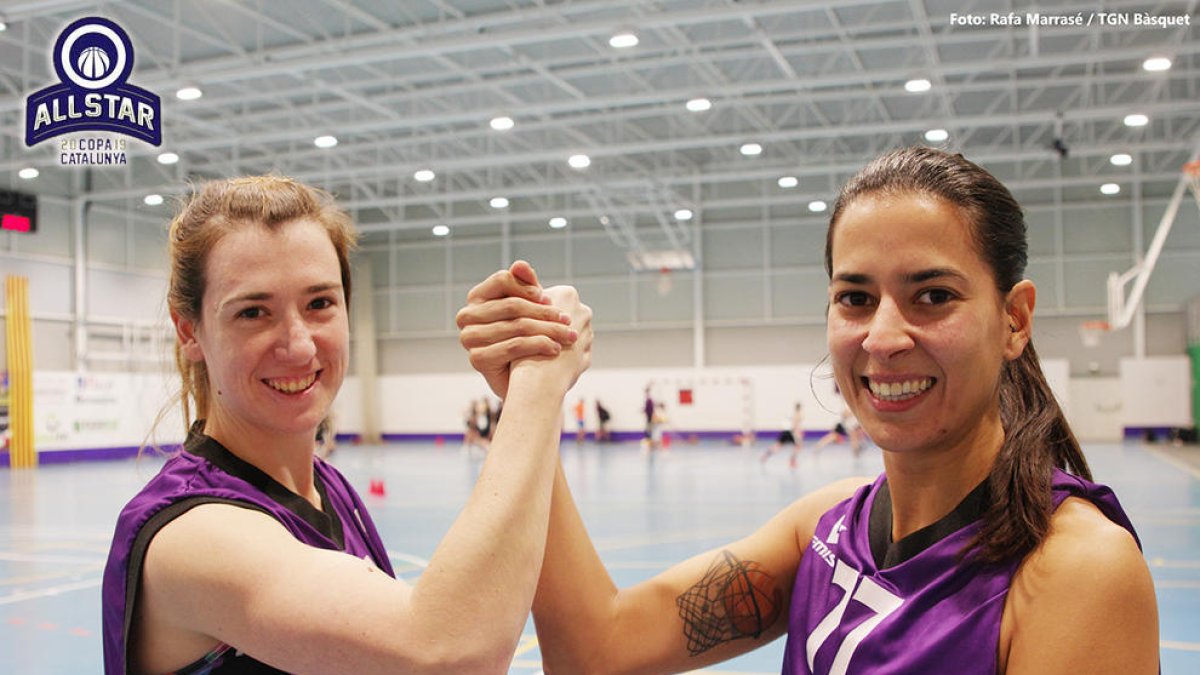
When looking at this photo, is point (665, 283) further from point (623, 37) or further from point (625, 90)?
point (623, 37)

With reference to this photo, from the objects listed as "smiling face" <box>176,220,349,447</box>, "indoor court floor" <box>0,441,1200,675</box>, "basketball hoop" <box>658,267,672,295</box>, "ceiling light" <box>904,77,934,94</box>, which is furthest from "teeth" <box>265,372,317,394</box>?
"basketball hoop" <box>658,267,672,295</box>

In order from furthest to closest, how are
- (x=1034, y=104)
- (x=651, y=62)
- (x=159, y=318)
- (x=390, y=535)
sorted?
(x=1034, y=104) → (x=651, y=62) → (x=390, y=535) → (x=159, y=318)

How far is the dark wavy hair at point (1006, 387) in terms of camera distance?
1771mm

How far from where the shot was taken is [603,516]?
13.2m

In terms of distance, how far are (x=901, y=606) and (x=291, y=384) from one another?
1.30 metres

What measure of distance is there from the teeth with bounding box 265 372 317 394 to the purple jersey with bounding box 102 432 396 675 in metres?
0.17

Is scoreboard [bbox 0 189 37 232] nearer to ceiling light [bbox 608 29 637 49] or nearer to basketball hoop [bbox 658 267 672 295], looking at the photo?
ceiling light [bbox 608 29 637 49]

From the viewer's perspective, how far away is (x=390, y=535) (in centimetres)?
1159

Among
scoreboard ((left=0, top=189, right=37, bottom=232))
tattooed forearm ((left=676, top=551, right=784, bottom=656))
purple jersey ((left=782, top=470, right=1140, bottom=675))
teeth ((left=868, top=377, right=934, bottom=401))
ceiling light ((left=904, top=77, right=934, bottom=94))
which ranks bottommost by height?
tattooed forearm ((left=676, top=551, right=784, bottom=656))

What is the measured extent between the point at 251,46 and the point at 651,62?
27.6ft

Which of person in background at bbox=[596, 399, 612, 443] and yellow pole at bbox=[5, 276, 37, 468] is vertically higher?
yellow pole at bbox=[5, 276, 37, 468]

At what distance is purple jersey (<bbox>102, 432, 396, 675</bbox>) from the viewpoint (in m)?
1.79

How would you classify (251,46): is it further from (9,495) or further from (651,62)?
(9,495)

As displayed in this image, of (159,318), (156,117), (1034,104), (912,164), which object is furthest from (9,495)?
(1034,104)
